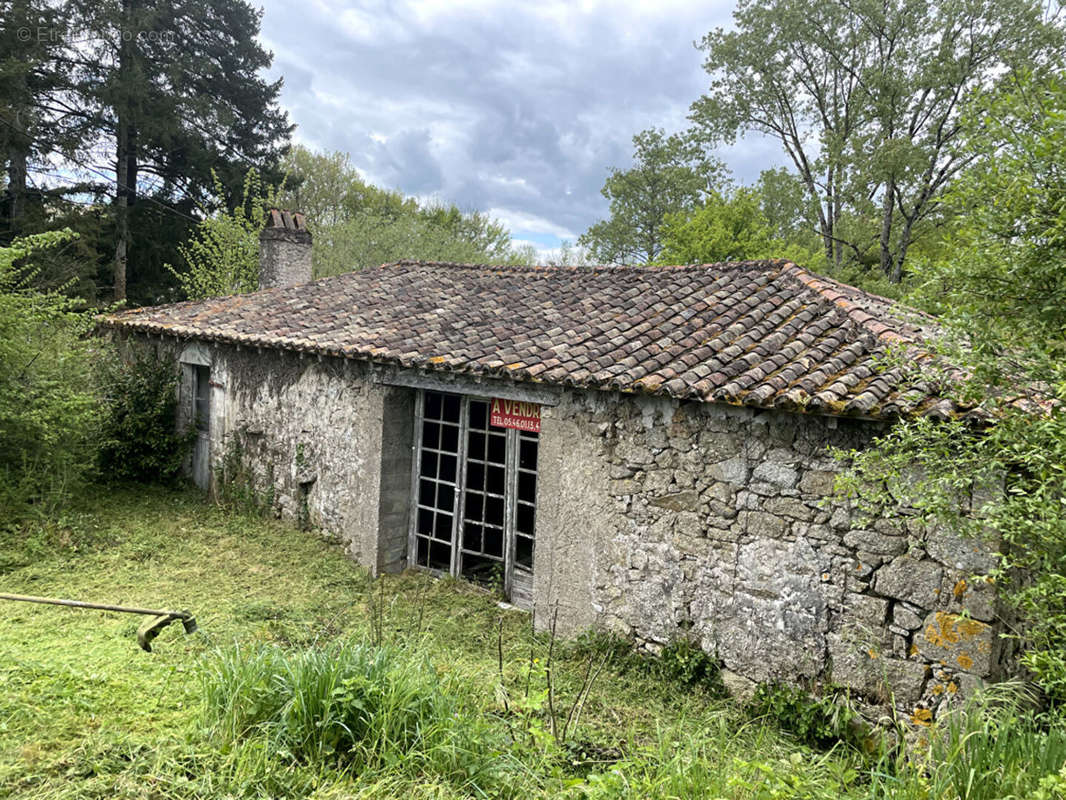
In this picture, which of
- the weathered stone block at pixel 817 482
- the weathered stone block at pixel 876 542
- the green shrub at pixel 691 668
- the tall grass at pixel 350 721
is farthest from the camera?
the green shrub at pixel 691 668

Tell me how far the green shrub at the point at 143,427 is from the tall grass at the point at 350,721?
26.0 ft

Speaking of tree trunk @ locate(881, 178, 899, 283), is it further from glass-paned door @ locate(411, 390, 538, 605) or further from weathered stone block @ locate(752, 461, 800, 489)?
weathered stone block @ locate(752, 461, 800, 489)

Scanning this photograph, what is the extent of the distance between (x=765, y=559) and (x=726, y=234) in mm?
16253

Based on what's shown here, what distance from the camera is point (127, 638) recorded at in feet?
17.4

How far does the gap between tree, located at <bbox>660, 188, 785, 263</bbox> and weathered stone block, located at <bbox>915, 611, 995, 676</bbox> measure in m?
16.0

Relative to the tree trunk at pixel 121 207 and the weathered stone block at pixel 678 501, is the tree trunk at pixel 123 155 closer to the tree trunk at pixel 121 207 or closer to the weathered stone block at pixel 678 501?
the tree trunk at pixel 121 207

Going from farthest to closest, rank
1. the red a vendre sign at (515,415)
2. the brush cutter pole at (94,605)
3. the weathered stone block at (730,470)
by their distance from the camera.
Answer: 1. the red a vendre sign at (515,415)
2. the weathered stone block at (730,470)
3. the brush cutter pole at (94,605)

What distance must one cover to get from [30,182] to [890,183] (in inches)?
942

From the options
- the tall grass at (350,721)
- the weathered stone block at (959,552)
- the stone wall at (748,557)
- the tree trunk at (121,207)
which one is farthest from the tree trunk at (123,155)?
the weathered stone block at (959,552)

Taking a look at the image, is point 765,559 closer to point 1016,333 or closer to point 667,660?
point 667,660

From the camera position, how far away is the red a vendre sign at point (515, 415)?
7066 millimetres

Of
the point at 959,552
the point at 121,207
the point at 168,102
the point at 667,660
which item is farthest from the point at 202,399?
the point at 168,102

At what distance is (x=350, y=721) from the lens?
348 centimetres

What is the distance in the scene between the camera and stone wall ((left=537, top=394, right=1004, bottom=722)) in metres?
4.59
